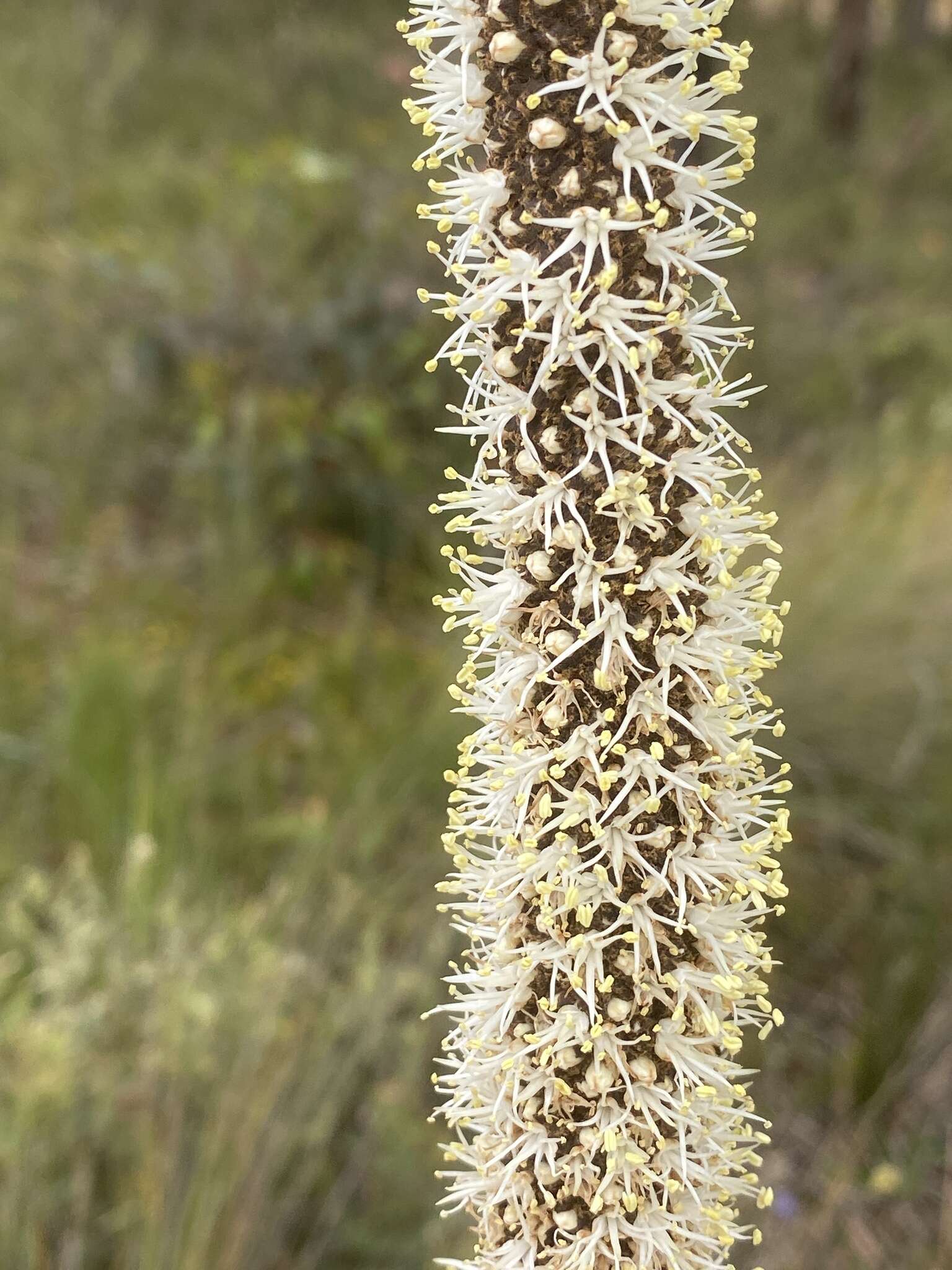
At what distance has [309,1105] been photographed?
7.94 ft

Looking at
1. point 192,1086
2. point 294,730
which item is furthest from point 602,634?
point 294,730

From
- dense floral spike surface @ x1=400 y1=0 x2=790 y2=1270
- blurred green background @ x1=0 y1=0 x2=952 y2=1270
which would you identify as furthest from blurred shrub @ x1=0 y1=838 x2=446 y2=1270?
dense floral spike surface @ x1=400 y1=0 x2=790 y2=1270

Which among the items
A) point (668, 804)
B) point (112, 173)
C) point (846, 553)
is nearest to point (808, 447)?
point (846, 553)

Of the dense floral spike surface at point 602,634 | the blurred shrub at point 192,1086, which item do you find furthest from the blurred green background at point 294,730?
the dense floral spike surface at point 602,634

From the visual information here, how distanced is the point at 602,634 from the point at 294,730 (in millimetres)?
2981

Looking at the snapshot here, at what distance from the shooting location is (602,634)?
104cm

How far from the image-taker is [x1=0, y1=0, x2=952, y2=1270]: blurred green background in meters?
2.39

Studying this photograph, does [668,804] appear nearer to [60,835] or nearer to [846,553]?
[60,835]

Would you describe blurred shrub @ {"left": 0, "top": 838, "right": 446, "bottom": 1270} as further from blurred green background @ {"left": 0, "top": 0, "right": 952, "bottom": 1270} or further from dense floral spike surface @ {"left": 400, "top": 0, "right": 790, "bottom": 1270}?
dense floral spike surface @ {"left": 400, "top": 0, "right": 790, "bottom": 1270}

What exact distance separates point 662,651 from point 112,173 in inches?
296

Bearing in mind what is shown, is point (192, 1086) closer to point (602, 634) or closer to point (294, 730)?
point (294, 730)

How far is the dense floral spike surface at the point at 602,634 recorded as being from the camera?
97 cm

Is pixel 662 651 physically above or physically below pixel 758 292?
below

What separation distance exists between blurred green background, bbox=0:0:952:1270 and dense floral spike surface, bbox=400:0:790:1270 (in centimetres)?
118
